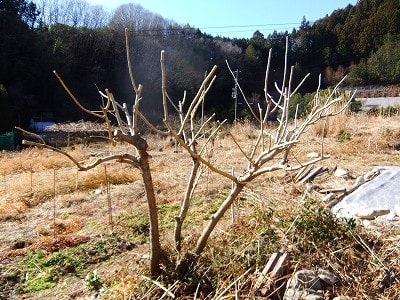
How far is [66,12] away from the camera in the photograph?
27641 millimetres

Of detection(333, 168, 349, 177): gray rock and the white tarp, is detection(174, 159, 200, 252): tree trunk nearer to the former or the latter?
the white tarp

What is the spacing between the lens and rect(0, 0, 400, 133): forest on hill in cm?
1909

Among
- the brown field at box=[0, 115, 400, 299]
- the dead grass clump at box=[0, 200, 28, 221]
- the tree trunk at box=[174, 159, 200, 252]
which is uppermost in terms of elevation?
the tree trunk at box=[174, 159, 200, 252]

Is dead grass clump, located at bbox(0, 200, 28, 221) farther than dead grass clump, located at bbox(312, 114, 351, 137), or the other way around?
dead grass clump, located at bbox(312, 114, 351, 137)

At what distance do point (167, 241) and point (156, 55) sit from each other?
2377cm

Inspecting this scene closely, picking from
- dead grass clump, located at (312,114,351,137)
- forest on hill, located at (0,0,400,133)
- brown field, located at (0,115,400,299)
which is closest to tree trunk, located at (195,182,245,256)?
brown field, located at (0,115,400,299)

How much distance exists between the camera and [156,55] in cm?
2522

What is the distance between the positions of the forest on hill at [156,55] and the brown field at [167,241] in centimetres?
1337

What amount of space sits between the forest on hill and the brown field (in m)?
13.4

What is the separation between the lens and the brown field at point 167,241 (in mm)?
2020

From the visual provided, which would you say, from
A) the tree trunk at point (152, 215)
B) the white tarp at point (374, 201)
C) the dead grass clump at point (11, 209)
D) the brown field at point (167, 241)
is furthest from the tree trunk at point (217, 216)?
the dead grass clump at point (11, 209)

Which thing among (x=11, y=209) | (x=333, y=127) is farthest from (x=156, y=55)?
(x=11, y=209)

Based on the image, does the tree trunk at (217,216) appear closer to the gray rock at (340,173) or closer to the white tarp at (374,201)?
the white tarp at (374,201)

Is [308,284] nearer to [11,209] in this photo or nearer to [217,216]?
[217,216]
